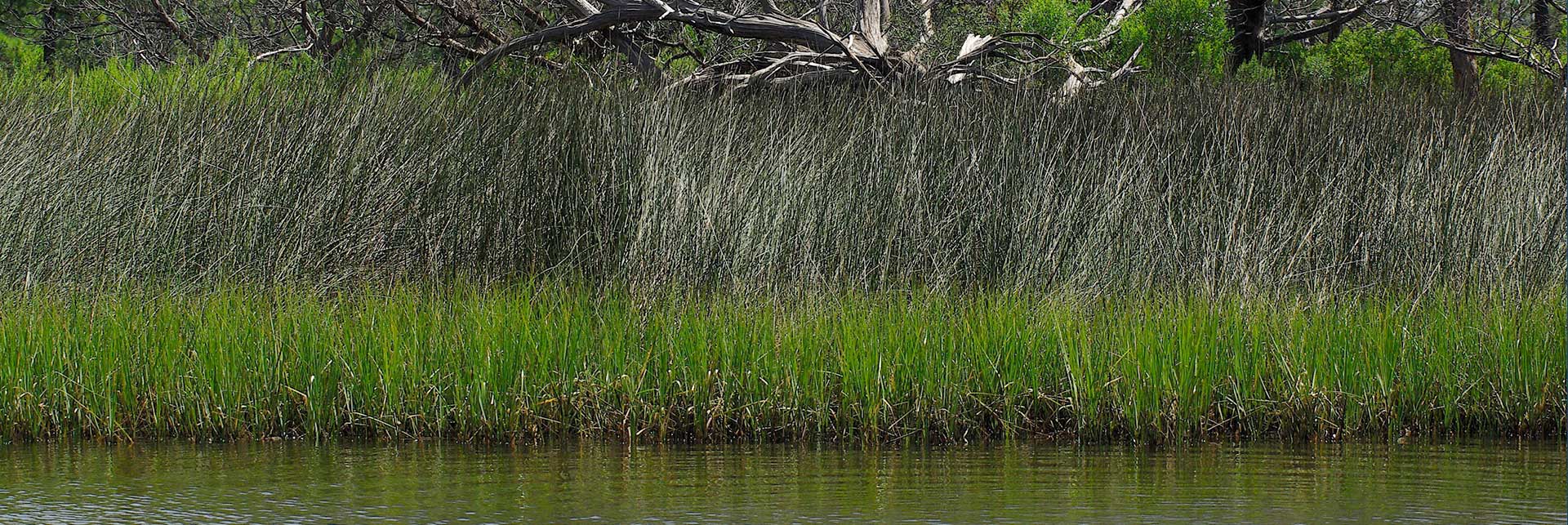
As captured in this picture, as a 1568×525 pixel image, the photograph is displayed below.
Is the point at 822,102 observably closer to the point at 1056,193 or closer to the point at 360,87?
the point at 1056,193

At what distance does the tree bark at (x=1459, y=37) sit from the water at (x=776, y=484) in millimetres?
8451

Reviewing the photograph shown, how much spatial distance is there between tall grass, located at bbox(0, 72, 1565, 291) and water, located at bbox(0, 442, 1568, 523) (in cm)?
178

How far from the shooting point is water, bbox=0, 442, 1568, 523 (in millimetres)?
3826

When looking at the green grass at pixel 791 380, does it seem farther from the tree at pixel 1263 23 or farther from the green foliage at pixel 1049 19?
the tree at pixel 1263 23

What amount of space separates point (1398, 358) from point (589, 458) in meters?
2.87

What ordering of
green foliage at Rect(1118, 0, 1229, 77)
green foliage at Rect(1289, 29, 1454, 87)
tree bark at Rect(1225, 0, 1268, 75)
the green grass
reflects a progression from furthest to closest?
tree bark at Rect(1225, 0, 1268, 75), green foliage at Rect(1289, 29, 1454, 87), green foliage at Rect(1118, 0, 1229, 77), the green grass

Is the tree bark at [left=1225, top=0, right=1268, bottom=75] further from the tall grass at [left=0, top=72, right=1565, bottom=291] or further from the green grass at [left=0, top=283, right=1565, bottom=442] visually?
the green grass at [left=0, top=283, right=1565, bottom=442]

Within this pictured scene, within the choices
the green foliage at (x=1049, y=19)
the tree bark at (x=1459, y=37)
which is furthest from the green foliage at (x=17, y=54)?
the tree bark at (x=1459, y=37)

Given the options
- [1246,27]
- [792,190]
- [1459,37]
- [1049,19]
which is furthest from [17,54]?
[1459,37]

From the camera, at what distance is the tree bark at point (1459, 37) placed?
40.7 feet

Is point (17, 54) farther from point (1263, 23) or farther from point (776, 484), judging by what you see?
point (776, 484)

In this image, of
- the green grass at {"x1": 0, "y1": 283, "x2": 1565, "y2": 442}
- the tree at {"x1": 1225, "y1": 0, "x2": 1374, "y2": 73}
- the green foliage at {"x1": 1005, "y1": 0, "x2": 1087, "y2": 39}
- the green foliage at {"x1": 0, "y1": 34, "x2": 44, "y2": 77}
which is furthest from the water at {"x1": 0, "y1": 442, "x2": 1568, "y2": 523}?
the green foliage at {"x1": 0, "y1": 34, "x2": 44, "y2": 77}

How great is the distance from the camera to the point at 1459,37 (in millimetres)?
12672

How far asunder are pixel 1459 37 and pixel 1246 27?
2.08 m
